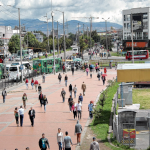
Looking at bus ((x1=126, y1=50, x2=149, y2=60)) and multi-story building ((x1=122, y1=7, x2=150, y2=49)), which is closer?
bus ((x1=126, y1=50, x2=149, y2=60))

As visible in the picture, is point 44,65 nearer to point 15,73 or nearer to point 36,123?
point 15,73

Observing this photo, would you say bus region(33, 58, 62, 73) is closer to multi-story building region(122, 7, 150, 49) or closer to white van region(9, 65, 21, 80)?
white van region(9, 65, 21, 80)

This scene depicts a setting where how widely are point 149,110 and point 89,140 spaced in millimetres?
8030

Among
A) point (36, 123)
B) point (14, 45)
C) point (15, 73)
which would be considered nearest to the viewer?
point (36, 123)

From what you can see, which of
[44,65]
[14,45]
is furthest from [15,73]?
[14,45]

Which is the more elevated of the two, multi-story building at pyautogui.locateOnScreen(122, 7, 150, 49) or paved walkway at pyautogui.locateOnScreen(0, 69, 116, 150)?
multi-story building at pyautogui.locateOnScreen(122, 7, 150, 49)

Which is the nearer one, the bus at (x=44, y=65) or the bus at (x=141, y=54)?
the bus at (x=44, y=65)

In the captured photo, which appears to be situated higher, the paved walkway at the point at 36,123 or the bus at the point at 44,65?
the bus at the point at 44,65

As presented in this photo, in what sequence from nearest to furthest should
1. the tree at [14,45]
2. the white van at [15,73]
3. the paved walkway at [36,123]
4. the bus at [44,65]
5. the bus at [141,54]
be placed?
1. the paved walkway at [36,123]
2. the white van at [15,73]
3. the bus at [44,65]
4. the bus at [141,54]
5. the tree at [14,45]

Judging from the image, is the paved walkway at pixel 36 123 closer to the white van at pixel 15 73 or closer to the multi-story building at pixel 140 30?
the white van at pixel 15 73

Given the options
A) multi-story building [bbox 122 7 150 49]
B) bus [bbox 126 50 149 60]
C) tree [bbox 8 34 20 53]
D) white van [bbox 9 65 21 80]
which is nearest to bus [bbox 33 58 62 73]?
white van [bbox 9 65 21 80]

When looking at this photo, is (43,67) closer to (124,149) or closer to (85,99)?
(85,99)

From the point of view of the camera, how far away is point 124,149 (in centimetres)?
1366

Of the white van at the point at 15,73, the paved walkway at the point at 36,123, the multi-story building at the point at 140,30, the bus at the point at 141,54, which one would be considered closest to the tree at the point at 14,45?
the multi-story building at the point at 140,30
